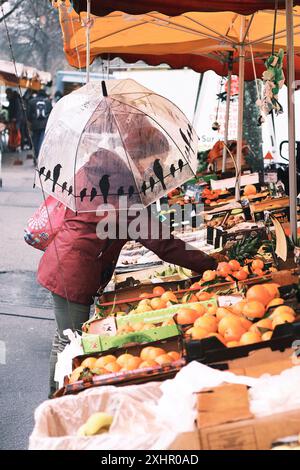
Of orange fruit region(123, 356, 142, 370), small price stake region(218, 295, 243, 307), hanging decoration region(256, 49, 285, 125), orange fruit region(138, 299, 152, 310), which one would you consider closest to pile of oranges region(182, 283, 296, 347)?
small price stake region(218, 295, 243, 307)

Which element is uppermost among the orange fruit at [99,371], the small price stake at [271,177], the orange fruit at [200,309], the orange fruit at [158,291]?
the small price stake at [271,177]

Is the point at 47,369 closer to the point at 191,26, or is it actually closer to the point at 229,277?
the point at 229,277

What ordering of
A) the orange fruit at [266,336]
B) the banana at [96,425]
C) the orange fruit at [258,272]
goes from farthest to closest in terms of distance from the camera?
the orange fruit at [258,272] < the orange fruit at [266,336] < the banana at [96,425]

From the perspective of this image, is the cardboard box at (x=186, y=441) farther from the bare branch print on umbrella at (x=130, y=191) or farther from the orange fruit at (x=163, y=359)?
the bare branch print on umbrella at (x=130, y=191)

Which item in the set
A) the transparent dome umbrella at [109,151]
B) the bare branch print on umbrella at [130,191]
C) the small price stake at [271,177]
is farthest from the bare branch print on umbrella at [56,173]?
the small price stake at [271,177]

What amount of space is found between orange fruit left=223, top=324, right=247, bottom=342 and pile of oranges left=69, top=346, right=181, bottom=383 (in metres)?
0.26

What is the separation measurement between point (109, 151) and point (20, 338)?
10.00 ft

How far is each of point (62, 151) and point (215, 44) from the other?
4259 mm

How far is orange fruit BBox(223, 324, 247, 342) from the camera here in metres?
3.08

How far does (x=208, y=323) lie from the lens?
10.5 feet

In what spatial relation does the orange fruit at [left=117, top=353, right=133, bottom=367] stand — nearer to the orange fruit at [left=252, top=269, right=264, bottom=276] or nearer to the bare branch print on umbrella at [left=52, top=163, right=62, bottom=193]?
the bare branch print on umbrella at [left=52, top=163, right=62, bottom=193]

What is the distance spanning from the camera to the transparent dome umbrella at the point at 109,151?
13.1 feet

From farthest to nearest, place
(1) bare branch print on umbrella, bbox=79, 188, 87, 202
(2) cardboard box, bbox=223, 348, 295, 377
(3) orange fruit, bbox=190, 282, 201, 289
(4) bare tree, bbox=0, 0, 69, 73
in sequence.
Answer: (4) bare tree, bbox=0, 0, 69, 73
(3) orange fruit, bbox=190, 282, 201, 289
(1) bare branch print on umbrella, bbox=79, 188, 87, 202
(2) cardboard box, bbox=223, 348, 295, 377

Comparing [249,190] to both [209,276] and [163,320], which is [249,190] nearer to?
[209,276]
